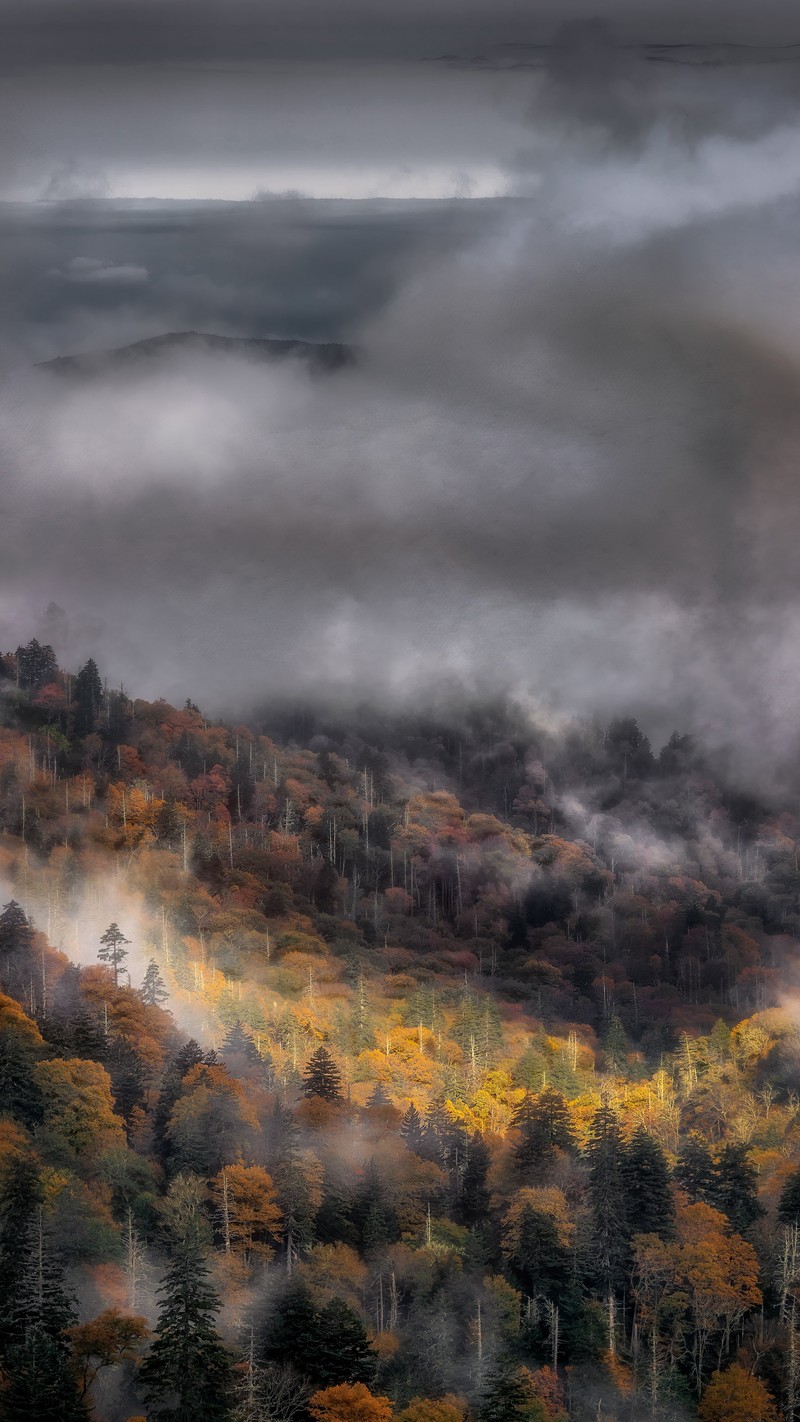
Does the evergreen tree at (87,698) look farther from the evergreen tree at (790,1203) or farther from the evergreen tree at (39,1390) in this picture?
the evergreen tree at (39,1390)

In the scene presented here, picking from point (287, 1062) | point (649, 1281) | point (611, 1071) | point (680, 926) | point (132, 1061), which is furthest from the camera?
point (680, 926)

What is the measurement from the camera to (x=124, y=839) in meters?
45.9

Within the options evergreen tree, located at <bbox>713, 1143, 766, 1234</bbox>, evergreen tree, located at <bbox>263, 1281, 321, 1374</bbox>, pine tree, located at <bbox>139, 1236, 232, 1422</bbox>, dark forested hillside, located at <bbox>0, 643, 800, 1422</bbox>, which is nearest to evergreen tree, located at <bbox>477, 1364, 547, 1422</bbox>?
dark forested hillside, located at <bbox>0, 643, 800, 1422</bbox>

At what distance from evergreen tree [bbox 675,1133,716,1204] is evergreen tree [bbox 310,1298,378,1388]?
29.7 feet

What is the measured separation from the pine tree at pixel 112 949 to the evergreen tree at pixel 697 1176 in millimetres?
12129

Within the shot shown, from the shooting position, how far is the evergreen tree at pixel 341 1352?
22.4 meters

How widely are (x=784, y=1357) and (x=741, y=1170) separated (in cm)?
499

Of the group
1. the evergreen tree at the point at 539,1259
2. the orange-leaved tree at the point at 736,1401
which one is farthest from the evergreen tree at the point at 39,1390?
the orange-leaved tree at the point at 736,1401

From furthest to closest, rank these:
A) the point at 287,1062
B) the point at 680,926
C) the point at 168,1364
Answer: the point at 680,926, the point at 287,1062, the point at 168,1364

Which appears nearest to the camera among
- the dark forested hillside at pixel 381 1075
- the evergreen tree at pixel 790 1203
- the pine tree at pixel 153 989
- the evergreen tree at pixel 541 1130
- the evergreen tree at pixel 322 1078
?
the dark forested hillside at pixel 381 1075

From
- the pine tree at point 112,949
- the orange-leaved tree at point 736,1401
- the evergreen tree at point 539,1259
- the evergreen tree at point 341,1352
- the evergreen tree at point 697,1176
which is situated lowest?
the orange-leaved tree at point 736,1401

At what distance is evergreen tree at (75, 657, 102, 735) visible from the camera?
50.5 m

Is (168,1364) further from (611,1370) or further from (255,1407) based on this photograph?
(611,1370)

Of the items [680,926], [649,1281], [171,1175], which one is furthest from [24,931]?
[680,926]
